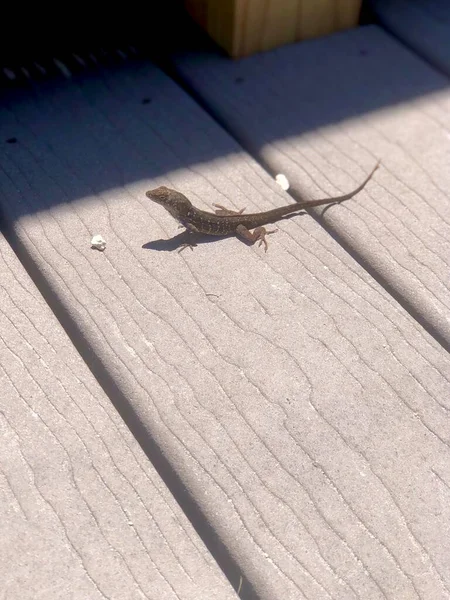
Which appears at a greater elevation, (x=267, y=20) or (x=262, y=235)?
(x=267, y=20)

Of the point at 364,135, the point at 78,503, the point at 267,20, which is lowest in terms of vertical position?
the point at 78,503

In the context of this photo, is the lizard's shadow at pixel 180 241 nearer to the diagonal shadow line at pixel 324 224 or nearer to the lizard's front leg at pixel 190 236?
the lizard's front leg at pixel 190 236

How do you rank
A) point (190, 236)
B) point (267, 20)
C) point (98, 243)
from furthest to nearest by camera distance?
1. point (267, 20)
2. point (190, 236)
3. point (98, 243)

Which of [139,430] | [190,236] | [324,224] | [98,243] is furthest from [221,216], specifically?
[139,430]

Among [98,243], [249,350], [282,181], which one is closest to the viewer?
[249,350]

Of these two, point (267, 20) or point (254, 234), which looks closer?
point (254, 234)

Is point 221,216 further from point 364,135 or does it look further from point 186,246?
point 364,135

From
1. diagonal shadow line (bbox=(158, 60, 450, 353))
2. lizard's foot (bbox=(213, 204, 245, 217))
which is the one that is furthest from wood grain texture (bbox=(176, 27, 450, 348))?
lizard's foot (bbox=(213, 204, 245, 217))
